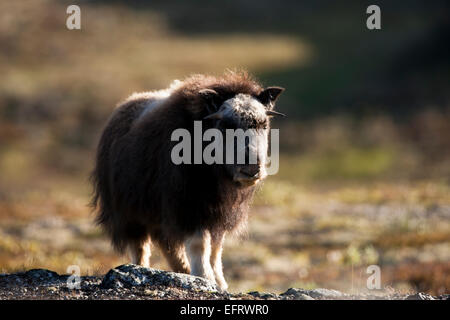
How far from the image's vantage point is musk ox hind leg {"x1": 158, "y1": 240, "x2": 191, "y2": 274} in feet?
28.0

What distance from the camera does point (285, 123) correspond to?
3847 centimetres

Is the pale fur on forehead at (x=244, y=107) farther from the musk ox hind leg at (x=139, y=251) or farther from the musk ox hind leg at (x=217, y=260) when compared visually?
the musk ox hind leg at (x=139, y=251)

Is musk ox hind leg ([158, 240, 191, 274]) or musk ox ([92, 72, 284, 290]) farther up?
musk ox ([92, 72, 284, 290])

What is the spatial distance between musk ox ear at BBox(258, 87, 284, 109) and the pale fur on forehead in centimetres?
19

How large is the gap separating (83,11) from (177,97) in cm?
5000

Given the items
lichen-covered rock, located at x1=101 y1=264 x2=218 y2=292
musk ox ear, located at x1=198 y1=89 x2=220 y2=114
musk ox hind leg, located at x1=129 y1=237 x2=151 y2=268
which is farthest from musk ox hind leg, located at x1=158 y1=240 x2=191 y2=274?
musk ox ear, located at x1=198 y1=89 x2=220 y2=114

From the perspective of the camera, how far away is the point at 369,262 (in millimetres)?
13141

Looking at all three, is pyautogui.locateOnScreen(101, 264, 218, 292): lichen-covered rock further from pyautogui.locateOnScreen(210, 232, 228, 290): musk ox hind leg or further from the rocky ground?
pyautogui.locateOnScreen(210, 232, 228, 290): musk ox hind leg

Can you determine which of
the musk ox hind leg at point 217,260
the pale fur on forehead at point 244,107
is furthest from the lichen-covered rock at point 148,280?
the pale fur on forehead at point 244,107

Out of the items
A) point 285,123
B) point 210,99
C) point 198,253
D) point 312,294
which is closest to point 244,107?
point 210,99

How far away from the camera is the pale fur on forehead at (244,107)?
7.45m

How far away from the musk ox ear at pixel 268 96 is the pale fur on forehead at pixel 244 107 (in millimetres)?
191

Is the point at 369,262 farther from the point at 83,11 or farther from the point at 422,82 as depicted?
the point at 83,11
